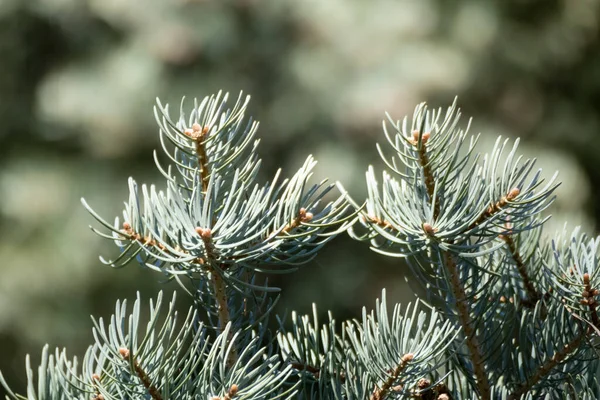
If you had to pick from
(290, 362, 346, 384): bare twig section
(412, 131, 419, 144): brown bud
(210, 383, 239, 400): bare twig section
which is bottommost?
(210, 383, 239, 400): bare twig section

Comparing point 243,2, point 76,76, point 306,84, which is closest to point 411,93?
point 306,84

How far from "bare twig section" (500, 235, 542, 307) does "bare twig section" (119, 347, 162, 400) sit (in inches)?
9.1

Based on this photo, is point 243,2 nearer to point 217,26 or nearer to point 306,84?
point 217,26

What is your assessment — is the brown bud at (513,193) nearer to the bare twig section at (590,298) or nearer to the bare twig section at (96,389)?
the bare twig section at (590,298)

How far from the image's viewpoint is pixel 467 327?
0.41m

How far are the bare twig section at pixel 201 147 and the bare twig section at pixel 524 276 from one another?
19 centimetres

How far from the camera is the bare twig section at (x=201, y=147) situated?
0.38 meters

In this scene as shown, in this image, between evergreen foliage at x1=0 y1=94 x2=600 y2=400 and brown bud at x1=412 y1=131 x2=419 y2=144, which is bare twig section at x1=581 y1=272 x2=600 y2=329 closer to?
evergreen foliage at x1=0 y1=94 x2=600 y2=400

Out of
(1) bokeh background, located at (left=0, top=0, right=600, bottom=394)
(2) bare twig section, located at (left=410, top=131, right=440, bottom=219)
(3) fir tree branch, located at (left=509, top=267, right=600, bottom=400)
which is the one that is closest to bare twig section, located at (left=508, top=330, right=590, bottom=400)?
(3) fir tree branch, located at (left=509, top=267, right=600, bottom=400)

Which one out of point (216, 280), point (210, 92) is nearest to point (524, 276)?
point (216, 280)

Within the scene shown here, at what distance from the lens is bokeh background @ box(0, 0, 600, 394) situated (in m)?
3.14

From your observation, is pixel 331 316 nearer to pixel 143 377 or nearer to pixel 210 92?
pixel 143 377

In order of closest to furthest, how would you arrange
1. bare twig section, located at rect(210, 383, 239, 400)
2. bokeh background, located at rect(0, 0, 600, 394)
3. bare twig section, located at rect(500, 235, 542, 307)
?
1. bare twig section, located at rect(210, 383, 239, 400)
2. bare twig section, located at rect(500, 235, 542, 307)
3. bokeh background, located at rect(0, 0, 600, 394)

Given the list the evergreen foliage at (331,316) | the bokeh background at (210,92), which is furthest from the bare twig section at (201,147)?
the bokeh background at (210,92)
